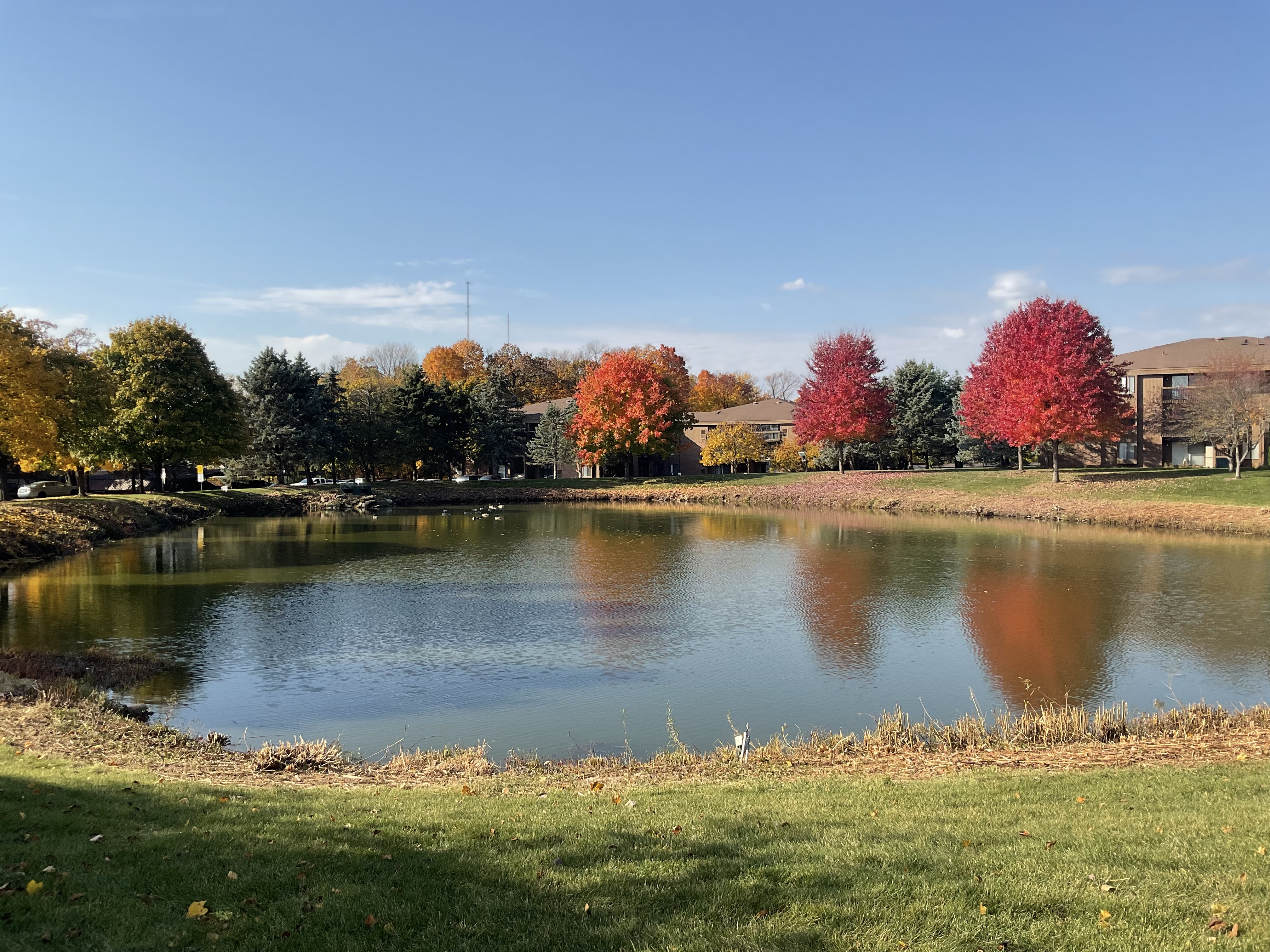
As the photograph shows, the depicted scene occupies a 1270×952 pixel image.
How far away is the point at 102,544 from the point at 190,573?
1196cm

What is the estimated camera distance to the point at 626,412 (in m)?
77.7

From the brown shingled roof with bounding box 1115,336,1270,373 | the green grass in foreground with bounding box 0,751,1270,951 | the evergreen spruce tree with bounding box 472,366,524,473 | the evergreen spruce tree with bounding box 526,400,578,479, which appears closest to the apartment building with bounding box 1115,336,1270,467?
the brown shingled roof with bounding box 1115,336,1270,373

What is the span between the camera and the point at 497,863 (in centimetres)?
643

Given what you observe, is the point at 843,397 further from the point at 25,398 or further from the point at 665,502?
the point at 25,398

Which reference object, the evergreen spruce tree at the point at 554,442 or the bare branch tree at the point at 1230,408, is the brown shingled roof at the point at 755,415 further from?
the bare branch tree at the point at 1230,408

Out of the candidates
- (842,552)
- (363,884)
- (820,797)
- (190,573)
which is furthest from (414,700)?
(842,552)

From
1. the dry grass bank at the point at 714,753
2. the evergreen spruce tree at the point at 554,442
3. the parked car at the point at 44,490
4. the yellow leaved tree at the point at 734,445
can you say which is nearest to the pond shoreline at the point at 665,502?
the parked car at the point at 44,490

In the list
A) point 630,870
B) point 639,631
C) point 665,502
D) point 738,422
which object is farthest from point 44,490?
point 738,422

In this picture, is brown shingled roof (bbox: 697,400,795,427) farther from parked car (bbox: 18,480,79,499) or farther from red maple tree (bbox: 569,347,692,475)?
parked car (bbox: 18,480,79,499)

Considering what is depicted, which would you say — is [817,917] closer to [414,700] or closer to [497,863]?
[497,863]

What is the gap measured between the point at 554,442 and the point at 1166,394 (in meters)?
52.0

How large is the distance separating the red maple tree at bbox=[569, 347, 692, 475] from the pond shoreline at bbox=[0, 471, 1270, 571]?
317cm

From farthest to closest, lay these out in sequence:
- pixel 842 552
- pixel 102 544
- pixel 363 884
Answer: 1. pixel 102 544
2. pixel 842 552
3. pixel 363 884

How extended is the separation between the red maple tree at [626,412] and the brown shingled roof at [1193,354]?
36195 millimetres
